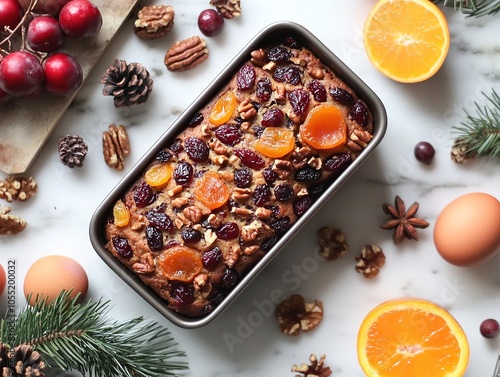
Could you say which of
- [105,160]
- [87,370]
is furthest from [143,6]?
[87,370]

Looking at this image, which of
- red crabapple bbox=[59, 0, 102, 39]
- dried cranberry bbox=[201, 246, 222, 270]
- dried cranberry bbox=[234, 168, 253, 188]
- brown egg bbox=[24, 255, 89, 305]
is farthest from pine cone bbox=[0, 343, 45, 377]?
red crabapple bbox=[59, 0, 102, 39]

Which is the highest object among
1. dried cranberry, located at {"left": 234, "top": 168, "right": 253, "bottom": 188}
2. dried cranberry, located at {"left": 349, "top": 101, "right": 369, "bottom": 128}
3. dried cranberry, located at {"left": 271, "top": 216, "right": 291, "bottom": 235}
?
dried cranberry, located at {"left": 349, "top": 101, "right": 369, "bottom": 128}

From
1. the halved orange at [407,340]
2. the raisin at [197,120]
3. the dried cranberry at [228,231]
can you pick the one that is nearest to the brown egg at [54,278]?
the dried cranberry at [228,231]

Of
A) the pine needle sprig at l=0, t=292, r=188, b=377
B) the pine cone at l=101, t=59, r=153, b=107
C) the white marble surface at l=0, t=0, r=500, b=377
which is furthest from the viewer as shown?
the white marble surface at l=0, t=0, r=500, b=377

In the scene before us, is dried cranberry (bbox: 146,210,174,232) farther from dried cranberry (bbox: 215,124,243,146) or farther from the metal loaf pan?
dried cranberry (bbox: 215,124,243,146)

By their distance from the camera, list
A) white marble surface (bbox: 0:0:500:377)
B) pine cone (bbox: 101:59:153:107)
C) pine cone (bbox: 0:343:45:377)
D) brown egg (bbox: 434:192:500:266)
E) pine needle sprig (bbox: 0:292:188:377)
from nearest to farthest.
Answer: pine cone (bbox: 0:343:45:377)
pine needle sprig (bbox: 0:292:188:377)
brown egg (bbox: 434:192:500:266)
pine cone (bbox: 101:59:153:107)
white marble surface (bbox: 0:0:500:377)

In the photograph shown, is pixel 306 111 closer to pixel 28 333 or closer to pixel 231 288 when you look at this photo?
pixel 231 288
